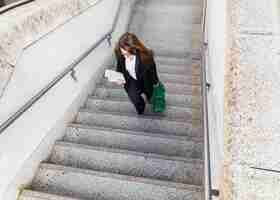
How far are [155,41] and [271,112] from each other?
457 centimetres

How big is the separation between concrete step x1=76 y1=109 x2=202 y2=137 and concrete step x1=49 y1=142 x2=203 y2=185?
A: 57cm

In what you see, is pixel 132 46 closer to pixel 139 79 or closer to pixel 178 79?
pixel 139 79

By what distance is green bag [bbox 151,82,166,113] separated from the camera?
3289mm

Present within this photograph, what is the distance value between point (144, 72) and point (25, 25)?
140 centimetres

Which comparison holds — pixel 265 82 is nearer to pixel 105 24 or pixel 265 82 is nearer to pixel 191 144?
pixel 191 144

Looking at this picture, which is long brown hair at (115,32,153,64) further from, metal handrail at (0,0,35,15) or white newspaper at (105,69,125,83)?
metal handrail at (0,0,35,15)

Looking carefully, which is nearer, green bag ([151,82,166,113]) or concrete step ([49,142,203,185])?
concrete step ([49,142,203,185])

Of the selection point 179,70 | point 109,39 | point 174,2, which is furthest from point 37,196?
point 174,2

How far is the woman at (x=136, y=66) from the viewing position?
108 inches

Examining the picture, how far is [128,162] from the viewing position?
8.94ft

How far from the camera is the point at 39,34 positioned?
2445 millimetres

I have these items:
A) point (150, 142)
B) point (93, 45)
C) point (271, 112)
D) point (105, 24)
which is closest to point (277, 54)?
point (271, 112)

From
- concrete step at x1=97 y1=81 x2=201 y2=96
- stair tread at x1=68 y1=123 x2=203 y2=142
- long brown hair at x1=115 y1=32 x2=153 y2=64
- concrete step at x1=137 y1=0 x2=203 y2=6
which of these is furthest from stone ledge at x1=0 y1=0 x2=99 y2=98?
concrete step at x1=137 y1=0 x2=203 y2=6

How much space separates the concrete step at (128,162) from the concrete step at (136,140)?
8.3 inches
